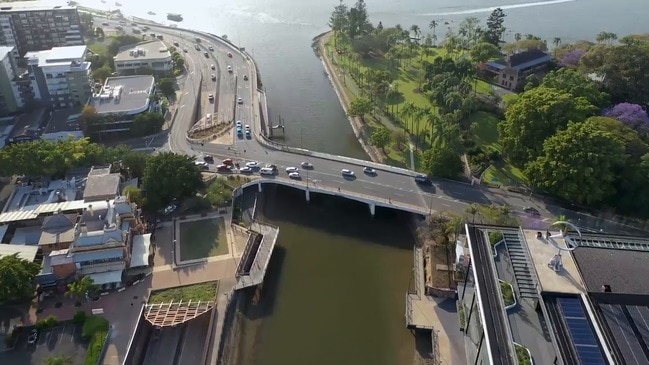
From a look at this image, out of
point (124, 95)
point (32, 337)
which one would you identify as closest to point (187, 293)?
point (32, 337)

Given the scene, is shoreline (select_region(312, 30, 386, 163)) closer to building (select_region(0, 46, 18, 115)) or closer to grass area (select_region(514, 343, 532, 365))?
grass area (select_region(514, 343, 532, 365))

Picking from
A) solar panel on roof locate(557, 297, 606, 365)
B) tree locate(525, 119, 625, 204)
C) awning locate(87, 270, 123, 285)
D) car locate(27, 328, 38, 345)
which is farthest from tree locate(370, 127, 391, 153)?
car locate(27, 328, 38, 345)

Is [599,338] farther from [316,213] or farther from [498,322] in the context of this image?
[316,213]

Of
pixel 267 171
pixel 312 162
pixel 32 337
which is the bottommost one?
pixel 32 337

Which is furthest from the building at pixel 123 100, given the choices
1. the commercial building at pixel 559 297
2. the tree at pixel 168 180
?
the commercial building at pixel 559 297

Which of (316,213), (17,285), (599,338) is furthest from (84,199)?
(599,338)

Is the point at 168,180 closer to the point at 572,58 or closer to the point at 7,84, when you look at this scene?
the point at 7,84
